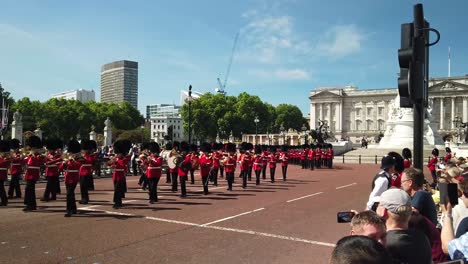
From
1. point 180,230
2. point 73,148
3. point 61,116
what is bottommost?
point 180,230

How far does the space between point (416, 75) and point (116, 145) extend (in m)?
9.64

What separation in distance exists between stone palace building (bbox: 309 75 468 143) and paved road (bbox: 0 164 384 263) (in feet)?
342

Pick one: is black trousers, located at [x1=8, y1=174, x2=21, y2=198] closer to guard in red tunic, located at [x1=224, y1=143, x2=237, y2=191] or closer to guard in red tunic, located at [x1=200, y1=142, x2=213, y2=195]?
guard in red tunic, located at [x1=200, y1=142, x2=213, y2=195]

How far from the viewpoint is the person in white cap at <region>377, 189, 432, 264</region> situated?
3.19 m

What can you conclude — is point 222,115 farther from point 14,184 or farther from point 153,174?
point 153,174

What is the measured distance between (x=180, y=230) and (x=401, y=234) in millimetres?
6461

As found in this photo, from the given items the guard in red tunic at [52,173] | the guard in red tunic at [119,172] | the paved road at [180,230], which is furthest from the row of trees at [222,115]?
the guard in red tunic at [119,172]

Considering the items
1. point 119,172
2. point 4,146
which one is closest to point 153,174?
point 119,172

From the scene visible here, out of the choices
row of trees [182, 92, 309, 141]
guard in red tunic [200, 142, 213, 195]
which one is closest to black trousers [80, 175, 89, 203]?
guard in red tunic [200, 142, 213, 195]

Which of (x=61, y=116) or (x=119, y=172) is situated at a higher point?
(x=61, y=116)

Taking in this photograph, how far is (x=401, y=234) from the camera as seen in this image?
3.24m

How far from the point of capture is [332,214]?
37.1 ft

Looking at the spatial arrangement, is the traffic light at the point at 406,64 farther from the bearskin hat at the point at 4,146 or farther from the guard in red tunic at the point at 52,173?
the bearskin hat at the point at 4,146

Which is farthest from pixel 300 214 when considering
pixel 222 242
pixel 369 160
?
pixel 369 160
